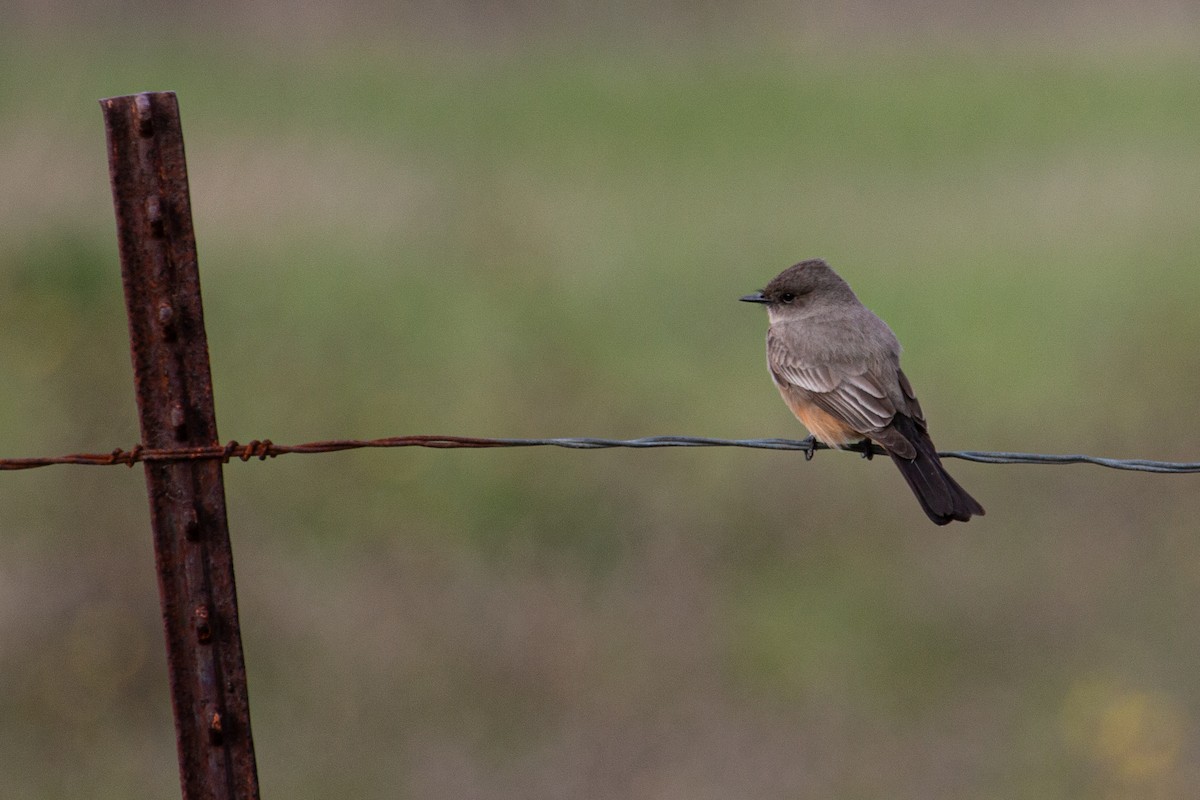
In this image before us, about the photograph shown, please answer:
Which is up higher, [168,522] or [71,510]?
[168,522]

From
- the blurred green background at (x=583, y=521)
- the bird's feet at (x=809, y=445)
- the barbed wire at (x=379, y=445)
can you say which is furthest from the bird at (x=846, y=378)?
the blurred green background at (x=583, y=521)

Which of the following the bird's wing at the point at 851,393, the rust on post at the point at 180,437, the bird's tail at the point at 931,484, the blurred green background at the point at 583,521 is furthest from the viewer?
the blurred green background at the point at 583,521

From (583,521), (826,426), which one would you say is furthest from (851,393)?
(583,521)

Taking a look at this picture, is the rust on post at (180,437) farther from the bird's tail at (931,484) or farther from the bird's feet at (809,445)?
the bird's tail at (931,484)

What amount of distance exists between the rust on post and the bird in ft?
8.77

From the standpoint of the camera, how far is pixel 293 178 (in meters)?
17.8

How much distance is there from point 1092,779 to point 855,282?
991 cm

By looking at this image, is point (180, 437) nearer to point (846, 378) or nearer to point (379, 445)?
point (379, 445)

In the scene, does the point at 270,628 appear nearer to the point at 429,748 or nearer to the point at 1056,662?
the point at 429,748

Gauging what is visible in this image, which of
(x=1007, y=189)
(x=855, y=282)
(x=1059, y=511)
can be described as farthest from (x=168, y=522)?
(x=1007, y=189)

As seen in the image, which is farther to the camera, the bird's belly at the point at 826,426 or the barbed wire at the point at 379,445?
the bird's belly at the point at 826,426

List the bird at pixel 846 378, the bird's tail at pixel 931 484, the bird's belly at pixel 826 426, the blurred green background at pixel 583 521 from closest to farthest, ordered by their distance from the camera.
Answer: the bird's tail at pixel 931 484
the bird at pixel 846 378
the bird's belly at pixel 826 426
the blurred green background at pixel 583 521

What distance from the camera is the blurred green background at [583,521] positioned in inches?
291

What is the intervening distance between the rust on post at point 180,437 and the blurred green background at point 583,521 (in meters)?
3.21
